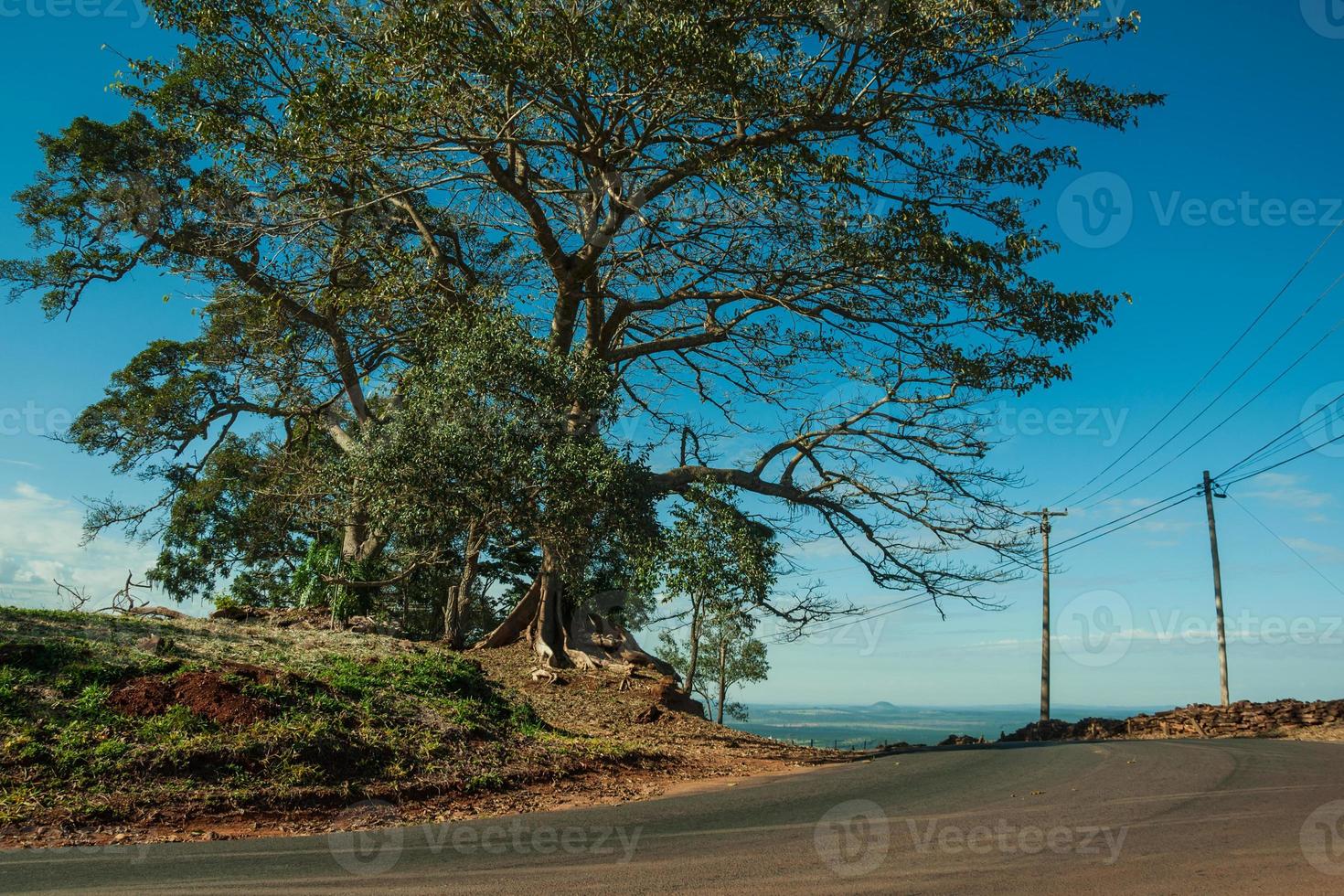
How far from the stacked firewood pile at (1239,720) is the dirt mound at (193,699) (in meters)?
18.9

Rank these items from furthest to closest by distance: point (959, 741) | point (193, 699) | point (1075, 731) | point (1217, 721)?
1. point (1075, 731)
2. point (1217, 721)
3. point (959, 741)
4. point (193, 699)

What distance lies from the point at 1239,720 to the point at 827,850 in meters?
17.9

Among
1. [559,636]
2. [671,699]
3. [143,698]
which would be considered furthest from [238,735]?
[559,636]

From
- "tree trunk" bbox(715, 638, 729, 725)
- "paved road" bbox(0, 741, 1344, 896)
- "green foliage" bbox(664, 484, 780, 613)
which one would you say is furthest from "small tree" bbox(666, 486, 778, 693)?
"tree trunk" bbox(715, 638, 729, 725)

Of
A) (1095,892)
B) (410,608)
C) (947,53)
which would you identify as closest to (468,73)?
(947,53)

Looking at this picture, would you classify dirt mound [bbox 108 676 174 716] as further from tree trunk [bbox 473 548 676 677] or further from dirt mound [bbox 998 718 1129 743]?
dirt mound [bbox 998 718 1129 743]

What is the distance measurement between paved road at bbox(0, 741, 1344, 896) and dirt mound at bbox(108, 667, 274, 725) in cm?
251

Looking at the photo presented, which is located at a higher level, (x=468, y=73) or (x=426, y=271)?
(x=468, y=73)

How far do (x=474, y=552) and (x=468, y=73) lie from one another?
772 cm

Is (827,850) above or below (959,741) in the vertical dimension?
below

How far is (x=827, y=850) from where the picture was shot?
6.75 meters

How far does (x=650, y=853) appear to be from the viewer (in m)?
6.74

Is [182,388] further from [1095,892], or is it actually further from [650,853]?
[1095,892]

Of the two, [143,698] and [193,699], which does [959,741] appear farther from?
[143,698]
